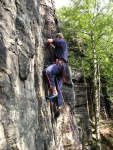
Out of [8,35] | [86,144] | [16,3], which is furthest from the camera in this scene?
[86,144]

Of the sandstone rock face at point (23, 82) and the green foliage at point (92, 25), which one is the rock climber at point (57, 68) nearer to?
the sandstone rock face at point (23, 82)

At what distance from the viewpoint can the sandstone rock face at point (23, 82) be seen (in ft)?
15.9

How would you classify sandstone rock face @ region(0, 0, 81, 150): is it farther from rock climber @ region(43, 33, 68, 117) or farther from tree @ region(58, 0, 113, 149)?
tree @ region(58, 0, 113, 149)

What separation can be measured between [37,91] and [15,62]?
68.8 inches

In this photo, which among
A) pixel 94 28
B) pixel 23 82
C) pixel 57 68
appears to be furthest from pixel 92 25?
pixel 23 82

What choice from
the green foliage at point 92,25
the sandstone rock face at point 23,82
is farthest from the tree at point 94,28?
the sandstone rock face at point 23,82

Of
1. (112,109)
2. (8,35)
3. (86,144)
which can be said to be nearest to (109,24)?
(86,144)

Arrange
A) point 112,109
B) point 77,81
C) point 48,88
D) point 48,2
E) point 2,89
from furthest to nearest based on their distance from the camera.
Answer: point 112,109
point 77,81
point 48,2
point 48,88
point 2,89

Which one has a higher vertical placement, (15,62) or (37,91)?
(15,62)

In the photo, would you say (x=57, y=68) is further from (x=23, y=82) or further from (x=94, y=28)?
(x=94, y=28)

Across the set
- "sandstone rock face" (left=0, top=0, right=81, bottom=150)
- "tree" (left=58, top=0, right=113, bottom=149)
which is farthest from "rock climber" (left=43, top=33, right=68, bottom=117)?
"tree" (left=58, top=0, right=113, bottom=149)

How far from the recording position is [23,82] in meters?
5.91

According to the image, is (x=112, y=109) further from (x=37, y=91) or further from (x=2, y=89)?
(x=2, y=89)

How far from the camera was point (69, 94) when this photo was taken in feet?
33.4
